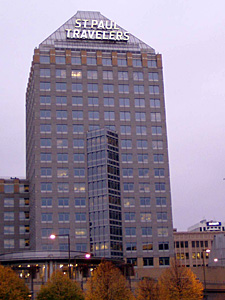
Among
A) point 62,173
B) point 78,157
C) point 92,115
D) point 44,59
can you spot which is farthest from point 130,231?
point 44,59

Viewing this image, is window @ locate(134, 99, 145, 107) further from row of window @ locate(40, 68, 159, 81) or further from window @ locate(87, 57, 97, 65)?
window @ locate(87, 57, 97, 65)

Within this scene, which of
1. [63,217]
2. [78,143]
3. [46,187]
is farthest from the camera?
[78,143]

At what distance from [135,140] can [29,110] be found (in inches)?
1485

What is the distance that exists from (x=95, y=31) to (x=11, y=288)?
100 m

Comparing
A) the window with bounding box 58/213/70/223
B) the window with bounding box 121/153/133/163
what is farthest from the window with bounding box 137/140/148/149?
the window with bounding box 58/213/70/223

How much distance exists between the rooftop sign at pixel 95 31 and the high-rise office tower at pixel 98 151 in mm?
830

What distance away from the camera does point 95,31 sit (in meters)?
161

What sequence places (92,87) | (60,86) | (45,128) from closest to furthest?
(45,128), (60,86), (92,87)

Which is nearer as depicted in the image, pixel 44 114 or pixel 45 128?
pixel 45 128

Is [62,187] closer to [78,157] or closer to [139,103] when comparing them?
[78,157]

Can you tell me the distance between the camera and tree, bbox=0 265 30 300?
77250mm

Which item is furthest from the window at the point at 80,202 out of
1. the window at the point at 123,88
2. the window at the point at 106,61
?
the window at the point at 106,61

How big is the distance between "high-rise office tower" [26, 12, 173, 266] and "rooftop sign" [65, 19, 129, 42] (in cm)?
83

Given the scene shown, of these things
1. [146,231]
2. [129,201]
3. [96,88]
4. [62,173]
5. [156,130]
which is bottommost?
[146,231]
